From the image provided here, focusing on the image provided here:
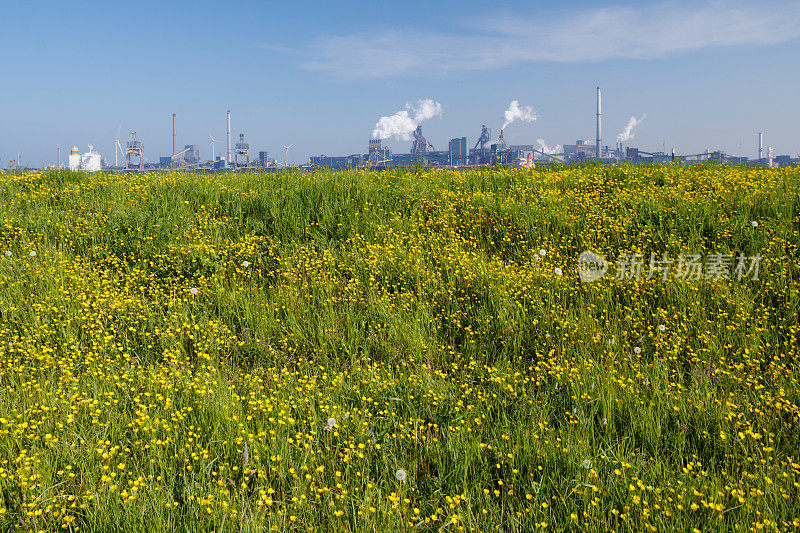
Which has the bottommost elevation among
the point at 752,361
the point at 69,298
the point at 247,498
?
the point at 247,498

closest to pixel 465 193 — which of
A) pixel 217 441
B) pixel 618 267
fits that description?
pixel 618 267

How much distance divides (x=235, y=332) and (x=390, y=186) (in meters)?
4.25

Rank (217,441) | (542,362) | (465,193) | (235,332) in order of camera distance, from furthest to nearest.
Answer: (465,193), (235,332), (542,362), (217,441)

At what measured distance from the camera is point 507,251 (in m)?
6.86

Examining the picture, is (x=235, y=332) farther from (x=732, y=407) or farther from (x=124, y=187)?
(x=124, y=187)

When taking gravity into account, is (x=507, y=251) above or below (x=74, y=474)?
above

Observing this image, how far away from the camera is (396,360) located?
4598 mm
